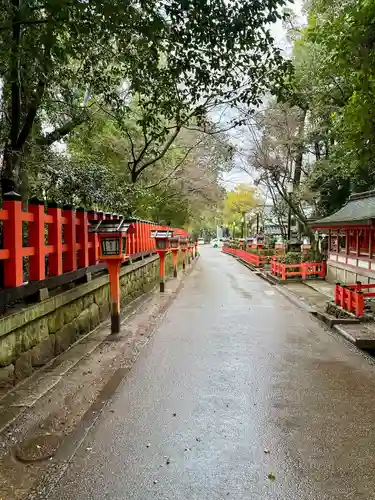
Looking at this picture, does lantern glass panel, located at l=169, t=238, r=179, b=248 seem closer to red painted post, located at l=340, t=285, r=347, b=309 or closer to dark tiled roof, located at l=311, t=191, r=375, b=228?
dark tiled roof, located at l=311, t=191, r=375, b=228

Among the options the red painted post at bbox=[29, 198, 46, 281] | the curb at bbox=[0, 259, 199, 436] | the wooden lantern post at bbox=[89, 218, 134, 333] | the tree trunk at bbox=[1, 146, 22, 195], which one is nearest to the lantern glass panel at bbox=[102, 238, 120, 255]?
the wooden lantern post at bbox=[89, 218, 134, 333]

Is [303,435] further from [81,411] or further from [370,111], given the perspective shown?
[370,111]

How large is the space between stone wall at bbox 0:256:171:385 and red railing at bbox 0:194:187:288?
1.34ft

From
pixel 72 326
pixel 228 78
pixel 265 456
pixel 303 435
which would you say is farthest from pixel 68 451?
pixel 228 78

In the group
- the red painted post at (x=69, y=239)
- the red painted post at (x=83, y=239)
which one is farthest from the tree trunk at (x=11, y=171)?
the red painted post at (x=69, y=239)

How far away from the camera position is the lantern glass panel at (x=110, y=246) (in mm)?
7031

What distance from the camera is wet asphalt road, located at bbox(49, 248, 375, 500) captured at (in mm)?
2881

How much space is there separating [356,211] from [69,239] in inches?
451

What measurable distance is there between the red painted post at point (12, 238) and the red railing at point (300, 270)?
14.1 metres

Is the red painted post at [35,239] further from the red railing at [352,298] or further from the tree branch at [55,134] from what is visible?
the red railing at [352,298]

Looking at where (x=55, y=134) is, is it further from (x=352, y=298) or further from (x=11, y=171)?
(x=352, y=298)

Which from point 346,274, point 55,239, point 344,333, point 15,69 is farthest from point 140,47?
point 346,274

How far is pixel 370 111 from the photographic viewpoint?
5.83 m

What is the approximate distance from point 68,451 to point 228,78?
5.60 meters
